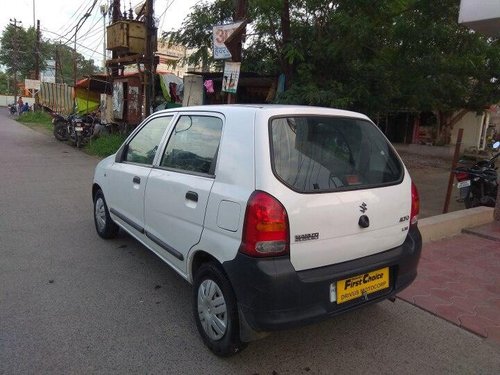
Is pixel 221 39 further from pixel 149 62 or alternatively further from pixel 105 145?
pixel 105 145

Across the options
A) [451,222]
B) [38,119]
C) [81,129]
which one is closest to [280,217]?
[451,222]

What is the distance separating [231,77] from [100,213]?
132 inches

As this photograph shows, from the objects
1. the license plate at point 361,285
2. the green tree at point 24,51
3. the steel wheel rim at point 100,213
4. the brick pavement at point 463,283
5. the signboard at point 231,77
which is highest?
the green tree at point 24,51

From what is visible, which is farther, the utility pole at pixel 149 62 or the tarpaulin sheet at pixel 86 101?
the tarpaulin sheet at pixel 86 101

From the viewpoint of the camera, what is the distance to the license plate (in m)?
2.65

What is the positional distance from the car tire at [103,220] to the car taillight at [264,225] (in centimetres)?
289

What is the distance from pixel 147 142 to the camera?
158 inches

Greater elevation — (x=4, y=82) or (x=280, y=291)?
(x=4, y=82)

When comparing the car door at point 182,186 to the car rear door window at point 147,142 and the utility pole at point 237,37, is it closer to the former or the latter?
the car rear door window at point 147,142

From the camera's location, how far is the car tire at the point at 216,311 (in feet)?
8.68

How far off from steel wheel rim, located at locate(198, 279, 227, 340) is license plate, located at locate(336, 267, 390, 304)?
2.41ft

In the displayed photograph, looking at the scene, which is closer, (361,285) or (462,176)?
(361,285)

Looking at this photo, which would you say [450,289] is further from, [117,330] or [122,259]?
[122,259]

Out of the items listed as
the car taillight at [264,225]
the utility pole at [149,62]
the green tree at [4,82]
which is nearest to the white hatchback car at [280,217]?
the car taillight at [264,225]
